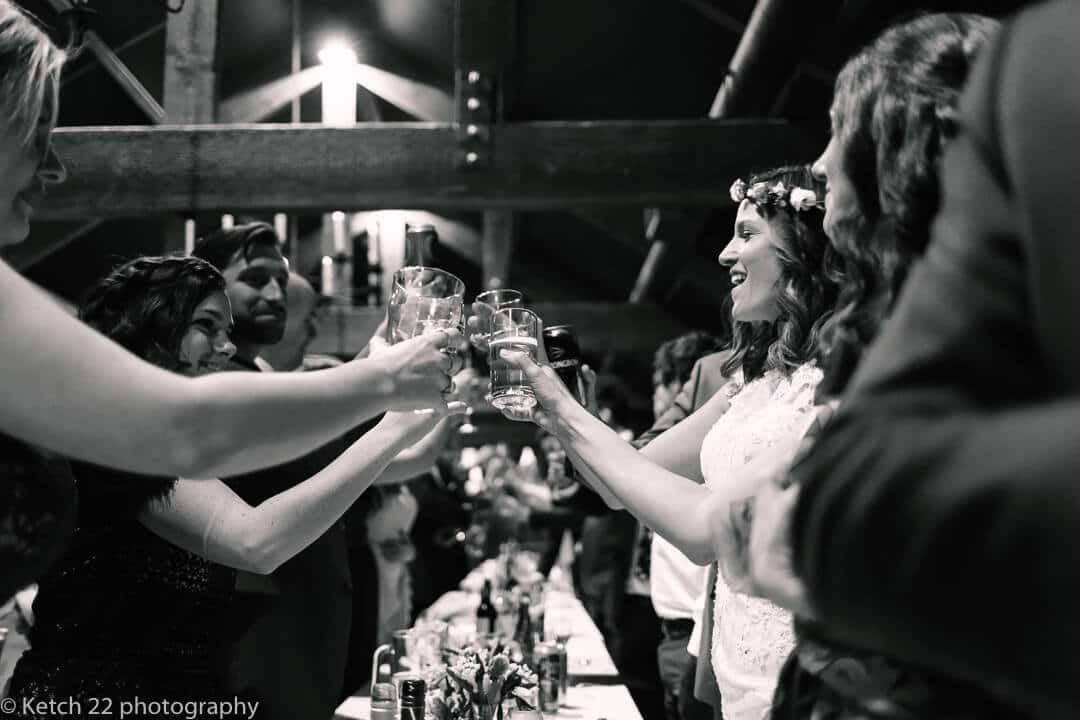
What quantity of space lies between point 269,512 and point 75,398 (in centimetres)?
89

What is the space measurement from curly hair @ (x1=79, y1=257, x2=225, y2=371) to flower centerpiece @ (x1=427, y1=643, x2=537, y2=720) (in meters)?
0.88

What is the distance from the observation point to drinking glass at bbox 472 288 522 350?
1.97 metres

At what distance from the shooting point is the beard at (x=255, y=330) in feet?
10.3

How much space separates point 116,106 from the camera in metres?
8.38

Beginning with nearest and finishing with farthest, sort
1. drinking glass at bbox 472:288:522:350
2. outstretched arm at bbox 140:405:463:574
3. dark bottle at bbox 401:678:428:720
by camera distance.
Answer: outstretched arm at bbox 140:405:463:574, drinking glass at bbox 472:288:522:350, dark bottle at bbox 401:678:428:720

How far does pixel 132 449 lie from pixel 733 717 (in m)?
1.32

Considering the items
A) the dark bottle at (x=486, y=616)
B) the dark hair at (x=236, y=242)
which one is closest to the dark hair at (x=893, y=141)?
the dark hair at (x=236, y=242)

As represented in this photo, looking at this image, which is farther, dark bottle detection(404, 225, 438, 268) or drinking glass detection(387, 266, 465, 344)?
dark bottle detection(404, 225, 438, 268)

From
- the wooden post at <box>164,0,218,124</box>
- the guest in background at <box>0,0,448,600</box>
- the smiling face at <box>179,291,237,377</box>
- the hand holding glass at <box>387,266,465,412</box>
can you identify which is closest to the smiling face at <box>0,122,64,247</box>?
the guest in background at <box>0,0,448,600</box>

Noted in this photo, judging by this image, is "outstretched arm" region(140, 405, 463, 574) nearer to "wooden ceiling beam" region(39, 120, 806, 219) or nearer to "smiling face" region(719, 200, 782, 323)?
"smiling face" region(719, 200, 782, 323)

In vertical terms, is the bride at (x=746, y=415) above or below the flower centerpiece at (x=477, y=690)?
above

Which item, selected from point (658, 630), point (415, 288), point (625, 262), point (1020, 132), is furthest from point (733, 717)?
point (625, 262)

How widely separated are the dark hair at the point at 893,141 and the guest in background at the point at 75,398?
1.88 feet

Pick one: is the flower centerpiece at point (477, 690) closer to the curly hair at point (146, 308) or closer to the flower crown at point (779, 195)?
the curly hair at point (146, 308)
